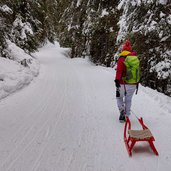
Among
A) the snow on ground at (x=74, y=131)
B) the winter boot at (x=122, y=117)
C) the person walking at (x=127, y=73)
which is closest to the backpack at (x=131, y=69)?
the person walking at (x=127, y=73)

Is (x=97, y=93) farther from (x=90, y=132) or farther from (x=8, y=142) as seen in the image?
(x=8, y=142)

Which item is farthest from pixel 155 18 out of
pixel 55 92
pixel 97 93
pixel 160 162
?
pixel 160 162

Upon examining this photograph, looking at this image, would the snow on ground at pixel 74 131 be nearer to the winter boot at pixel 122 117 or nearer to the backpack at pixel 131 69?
the winter boot at pixel 122 117

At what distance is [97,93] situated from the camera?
404 inches

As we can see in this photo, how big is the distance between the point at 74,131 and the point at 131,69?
2.05 meters

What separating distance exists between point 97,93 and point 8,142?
214 inches

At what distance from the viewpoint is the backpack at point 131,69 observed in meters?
6.28

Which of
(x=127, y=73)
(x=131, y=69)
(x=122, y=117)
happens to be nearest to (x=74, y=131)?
(x=122, y=117)

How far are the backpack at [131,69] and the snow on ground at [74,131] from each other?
1.18m

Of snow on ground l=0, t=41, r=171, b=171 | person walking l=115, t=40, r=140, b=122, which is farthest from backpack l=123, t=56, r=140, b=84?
snow on ground l=0, t=41, r=171, b=171

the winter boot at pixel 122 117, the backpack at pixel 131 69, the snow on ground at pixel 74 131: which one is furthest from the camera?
the winter boot at pixel 122 117

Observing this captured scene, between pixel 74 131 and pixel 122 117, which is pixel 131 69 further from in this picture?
pixel 74 131

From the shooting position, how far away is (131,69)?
632 centimetres

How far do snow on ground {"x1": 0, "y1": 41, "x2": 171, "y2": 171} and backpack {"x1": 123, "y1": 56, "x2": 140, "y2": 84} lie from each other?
1.18 meters
